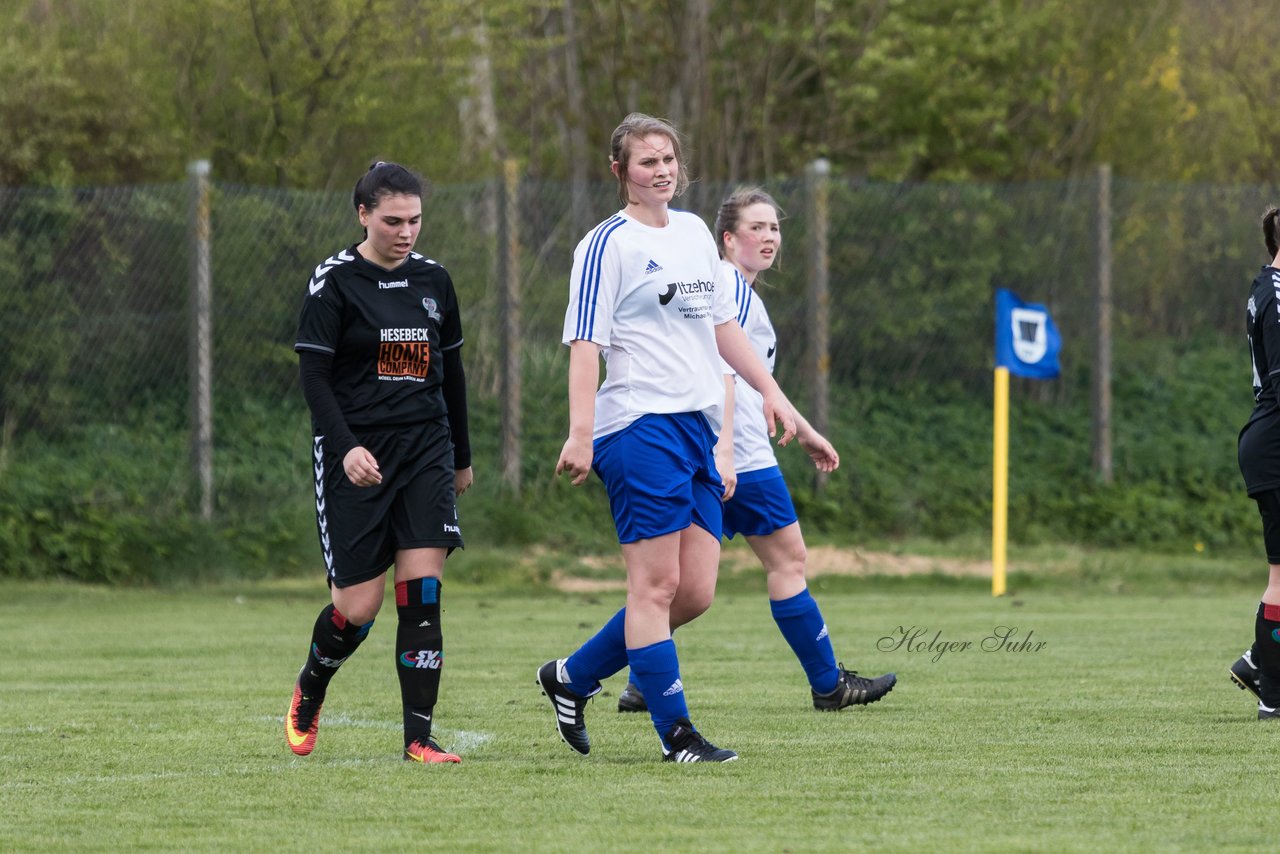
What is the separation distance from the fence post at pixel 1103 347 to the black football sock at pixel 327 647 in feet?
37.5

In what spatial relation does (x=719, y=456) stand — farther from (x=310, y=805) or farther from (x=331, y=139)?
(x=331, y=139)

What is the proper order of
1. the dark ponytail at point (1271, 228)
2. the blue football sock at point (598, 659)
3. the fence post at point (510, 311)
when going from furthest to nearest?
the fence post at point (510, 311)
the dark ponytail at point (1271, 228)
the blue football sock at point (598, 659)

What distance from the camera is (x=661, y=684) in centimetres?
579

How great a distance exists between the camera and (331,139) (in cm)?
1634

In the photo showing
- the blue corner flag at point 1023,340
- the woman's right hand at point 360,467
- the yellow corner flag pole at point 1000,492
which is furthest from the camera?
the blue corner flag at point 1023,340

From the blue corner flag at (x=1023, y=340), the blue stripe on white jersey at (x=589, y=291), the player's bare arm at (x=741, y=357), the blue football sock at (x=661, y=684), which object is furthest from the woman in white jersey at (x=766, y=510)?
the blue corner flag at (x=1023, y=340)

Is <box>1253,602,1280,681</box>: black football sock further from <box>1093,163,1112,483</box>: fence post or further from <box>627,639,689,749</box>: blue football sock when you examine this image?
<box>1093,163,1112,483</box>: fence post

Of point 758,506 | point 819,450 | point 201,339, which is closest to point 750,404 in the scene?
point 758,506

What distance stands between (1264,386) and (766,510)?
1.94 metres

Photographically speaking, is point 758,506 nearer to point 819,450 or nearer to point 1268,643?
point 819,450

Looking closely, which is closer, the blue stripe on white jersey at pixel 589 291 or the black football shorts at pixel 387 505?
the blue stripe on white jersey at pixel 589 291

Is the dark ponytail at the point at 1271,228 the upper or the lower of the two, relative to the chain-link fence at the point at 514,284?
upper

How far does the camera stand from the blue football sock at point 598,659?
614 centimetres

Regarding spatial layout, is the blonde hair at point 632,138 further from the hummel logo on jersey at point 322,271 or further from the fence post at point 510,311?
the fence post at point 510,311
